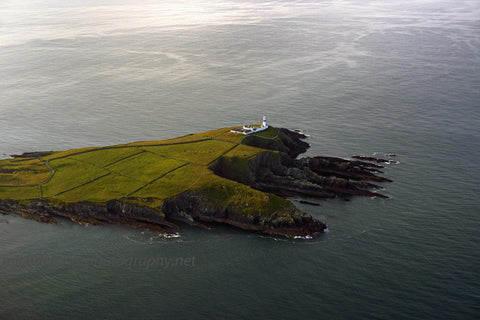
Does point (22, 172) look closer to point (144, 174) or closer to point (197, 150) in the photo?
point (144, 174)

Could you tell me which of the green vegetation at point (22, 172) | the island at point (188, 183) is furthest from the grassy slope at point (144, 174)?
the island at point (188, 183)

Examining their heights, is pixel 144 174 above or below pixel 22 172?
above

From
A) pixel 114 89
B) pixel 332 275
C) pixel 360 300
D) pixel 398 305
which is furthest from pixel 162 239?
pixel 114 89

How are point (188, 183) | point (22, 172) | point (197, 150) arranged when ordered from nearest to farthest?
point (188, 183), point (22, 172), point (197, 150)

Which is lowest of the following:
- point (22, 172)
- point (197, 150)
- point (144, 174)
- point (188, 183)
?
point (188, 183)

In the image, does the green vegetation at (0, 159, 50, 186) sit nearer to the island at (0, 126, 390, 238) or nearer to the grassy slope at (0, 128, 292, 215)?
the grassy slope at (0, 128, 292, 215)

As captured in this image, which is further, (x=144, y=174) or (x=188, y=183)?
(x=144, y=174)

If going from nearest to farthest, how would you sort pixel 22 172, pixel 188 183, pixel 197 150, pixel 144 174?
pixel 188 183, pixel 144 174, pixel 22 172, pixel 197 150

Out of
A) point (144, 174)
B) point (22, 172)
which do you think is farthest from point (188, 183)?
point (22, 172)

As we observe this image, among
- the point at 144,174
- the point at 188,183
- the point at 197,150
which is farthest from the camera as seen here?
the point at 197,150
